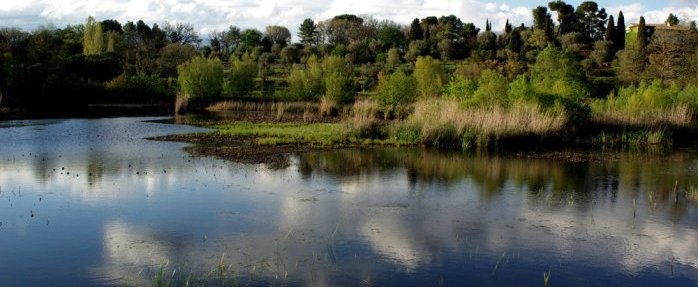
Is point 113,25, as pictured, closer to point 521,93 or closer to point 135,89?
point 135,89

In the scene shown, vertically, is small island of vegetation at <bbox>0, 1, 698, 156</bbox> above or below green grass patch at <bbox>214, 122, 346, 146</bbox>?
above

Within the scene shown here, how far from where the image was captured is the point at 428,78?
46438 millimetres

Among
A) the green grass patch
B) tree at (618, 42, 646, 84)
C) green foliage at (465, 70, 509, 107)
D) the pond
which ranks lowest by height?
the pond

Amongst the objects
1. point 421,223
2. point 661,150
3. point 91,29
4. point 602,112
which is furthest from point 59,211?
point 91,29

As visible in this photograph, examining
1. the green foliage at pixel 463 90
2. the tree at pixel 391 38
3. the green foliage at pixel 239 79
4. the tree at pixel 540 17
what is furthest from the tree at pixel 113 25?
the green foliage at pixel 463 90

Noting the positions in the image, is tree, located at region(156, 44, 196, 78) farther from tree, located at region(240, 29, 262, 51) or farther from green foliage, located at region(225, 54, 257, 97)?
tree, located at region(240, 29, 262, 51)

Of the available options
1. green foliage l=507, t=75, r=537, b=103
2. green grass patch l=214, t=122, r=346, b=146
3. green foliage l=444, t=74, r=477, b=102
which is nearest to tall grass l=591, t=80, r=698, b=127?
green foliage l=507, t=75, r=537, b=103

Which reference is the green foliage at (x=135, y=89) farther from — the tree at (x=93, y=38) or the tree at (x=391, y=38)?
the tree at (x=391, y=38)

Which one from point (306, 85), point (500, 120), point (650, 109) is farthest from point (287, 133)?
point (306, 85)

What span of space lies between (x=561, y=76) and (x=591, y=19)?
70.0 m

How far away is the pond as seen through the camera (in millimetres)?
10289

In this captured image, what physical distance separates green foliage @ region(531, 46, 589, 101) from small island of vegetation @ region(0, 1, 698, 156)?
110mm

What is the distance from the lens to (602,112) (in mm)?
31016

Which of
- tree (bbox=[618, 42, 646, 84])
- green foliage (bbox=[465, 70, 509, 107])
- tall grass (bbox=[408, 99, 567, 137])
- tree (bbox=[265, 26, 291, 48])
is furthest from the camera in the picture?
tree (bbox=[265, 26, 291, 48])
